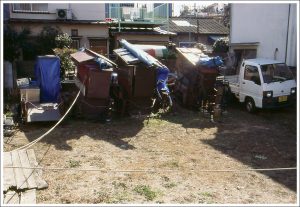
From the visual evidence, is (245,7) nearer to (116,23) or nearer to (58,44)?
(116,23)

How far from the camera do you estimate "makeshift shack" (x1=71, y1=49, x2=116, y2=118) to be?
423 inches

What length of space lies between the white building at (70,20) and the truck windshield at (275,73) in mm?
11617

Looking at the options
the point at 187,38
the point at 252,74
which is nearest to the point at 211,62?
the point at 252,74

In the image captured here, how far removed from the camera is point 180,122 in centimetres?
1148

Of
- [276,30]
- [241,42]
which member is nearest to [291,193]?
[276,30]

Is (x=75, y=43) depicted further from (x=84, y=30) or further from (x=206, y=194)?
(x=206, y=194)

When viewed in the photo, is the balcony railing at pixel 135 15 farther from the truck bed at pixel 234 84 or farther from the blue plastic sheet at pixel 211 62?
the blue plastic sheet at pixel 211 62

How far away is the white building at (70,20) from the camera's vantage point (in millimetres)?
20234

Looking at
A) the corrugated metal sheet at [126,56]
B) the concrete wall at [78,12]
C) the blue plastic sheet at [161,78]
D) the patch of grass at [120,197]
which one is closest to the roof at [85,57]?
the corrugated metal sheet at [126,56]

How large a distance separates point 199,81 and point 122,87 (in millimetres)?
3020

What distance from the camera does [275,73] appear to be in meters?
12.2

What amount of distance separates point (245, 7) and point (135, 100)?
1036 centimetres

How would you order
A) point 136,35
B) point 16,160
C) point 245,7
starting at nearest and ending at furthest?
point 16,160 → point 245,7 → point 136,35

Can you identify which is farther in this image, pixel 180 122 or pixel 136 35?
pixel 136 35
